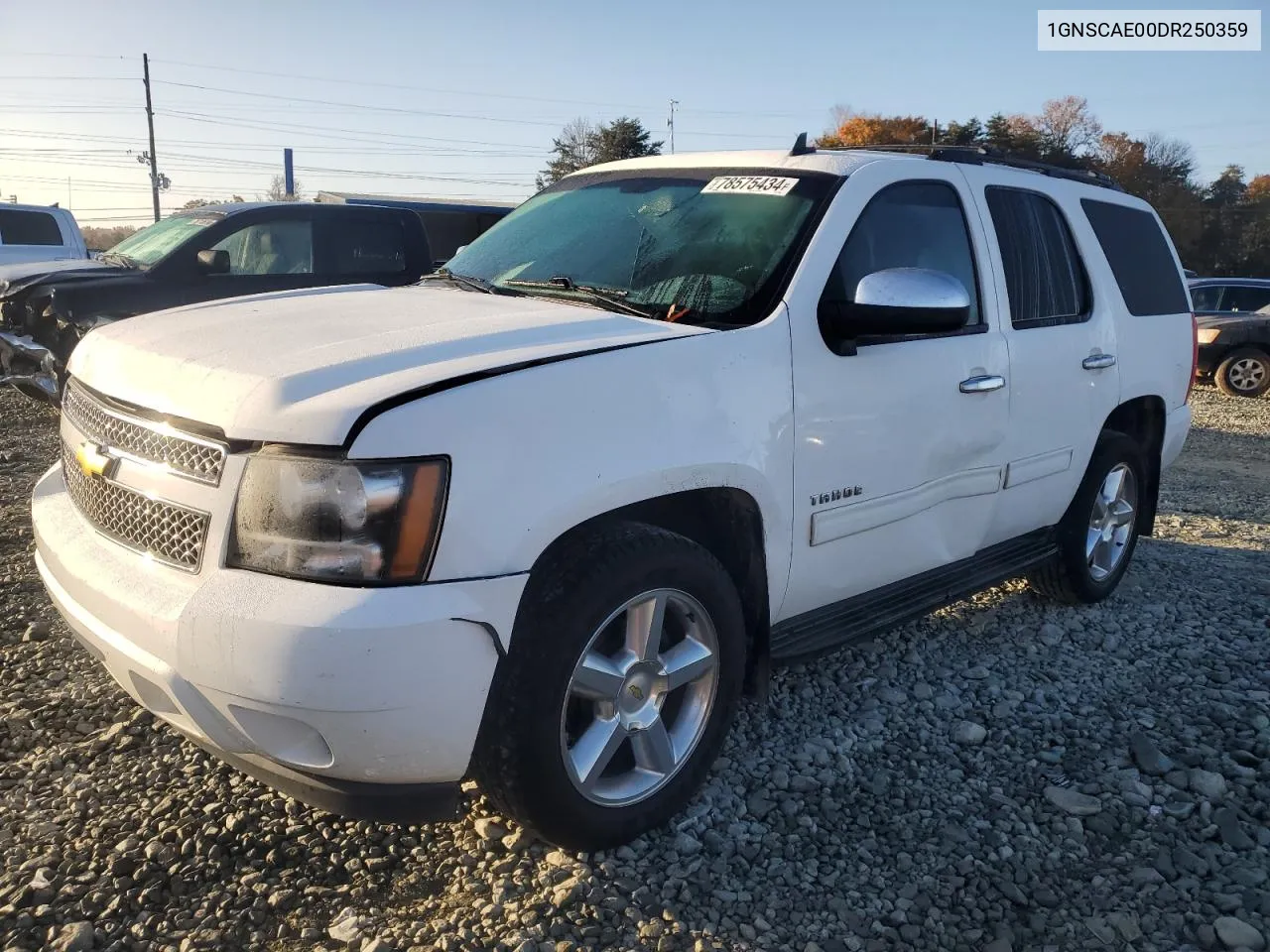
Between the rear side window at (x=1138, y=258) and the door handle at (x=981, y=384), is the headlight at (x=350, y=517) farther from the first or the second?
the rear side window at (x=1138, y=258)

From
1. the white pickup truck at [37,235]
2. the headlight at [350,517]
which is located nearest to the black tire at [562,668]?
the headlight at [350,517]

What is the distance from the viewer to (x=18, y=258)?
13016 mm

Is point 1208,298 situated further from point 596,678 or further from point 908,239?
point 596,678

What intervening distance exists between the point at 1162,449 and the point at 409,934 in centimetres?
430

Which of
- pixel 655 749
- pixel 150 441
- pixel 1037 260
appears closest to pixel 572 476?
pixel 655 749

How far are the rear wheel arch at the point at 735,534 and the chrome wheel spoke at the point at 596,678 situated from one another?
0.40m

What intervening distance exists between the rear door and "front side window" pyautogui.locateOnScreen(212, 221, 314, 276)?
6.53m

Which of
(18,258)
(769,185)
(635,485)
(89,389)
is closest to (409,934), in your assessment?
(635,485)

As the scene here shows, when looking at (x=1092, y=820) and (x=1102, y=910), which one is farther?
(x=1092, y=820)

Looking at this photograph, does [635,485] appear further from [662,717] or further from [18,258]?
[18,258]

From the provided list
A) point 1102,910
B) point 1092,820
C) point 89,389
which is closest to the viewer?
point 1102,910

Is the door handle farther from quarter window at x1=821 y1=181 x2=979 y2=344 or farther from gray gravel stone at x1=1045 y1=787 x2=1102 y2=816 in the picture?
gray gravel stone at x1=1045 y1=787 x2=1102 y2=816

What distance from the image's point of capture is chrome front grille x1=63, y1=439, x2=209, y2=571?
2.27 metres

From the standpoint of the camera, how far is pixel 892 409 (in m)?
3.19
